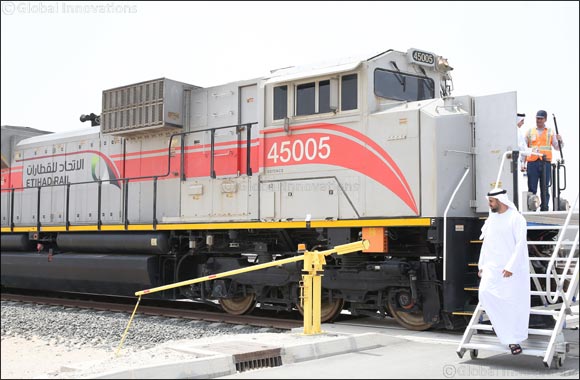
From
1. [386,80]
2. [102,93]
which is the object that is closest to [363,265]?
[386,80]

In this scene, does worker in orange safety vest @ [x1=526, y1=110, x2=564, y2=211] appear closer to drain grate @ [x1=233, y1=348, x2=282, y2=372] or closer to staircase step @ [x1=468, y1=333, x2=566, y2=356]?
staircase step @ [x1=468, y1=333, x2=566, y2=356]

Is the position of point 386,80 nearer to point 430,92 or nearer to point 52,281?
point 430,92

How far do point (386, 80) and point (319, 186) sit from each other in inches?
76.8

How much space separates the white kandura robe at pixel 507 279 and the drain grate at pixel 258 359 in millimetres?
2285

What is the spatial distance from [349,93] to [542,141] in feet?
9.76

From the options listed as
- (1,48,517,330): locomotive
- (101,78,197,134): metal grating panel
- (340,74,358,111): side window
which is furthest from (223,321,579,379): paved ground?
(101,78,197,134): metal grating panel

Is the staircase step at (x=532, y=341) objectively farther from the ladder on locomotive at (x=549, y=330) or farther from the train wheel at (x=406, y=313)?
the train wheel at (x=406, y=313)

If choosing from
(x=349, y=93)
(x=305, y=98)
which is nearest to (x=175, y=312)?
(x=305, y=98)

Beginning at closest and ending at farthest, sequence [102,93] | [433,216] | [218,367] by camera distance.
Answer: [218,367] → [433,216] → [102,93]

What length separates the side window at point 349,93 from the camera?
9.87 meters

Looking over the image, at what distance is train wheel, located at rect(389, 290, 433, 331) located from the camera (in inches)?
370

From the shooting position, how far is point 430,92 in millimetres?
10844

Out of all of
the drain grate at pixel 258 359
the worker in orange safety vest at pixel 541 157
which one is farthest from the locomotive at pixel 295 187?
the drain grate at pixel 258 359

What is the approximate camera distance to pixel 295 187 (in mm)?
10383
